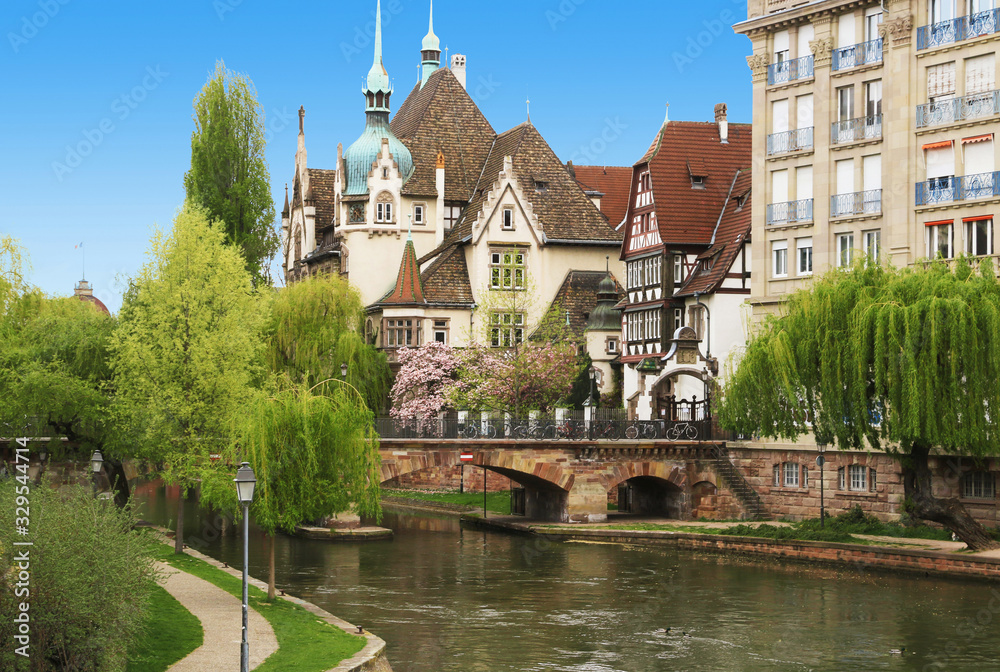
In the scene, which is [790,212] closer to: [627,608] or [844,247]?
[844,247]

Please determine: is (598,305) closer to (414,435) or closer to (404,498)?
(404,498)

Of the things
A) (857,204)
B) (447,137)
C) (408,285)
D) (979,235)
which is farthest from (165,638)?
(447,137)

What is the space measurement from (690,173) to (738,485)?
18.0 metres

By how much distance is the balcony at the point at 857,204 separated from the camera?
177 ft

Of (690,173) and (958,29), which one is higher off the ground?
(958,29)

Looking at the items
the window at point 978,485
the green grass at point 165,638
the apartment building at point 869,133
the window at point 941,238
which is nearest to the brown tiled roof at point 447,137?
the apartment building at point 869,133

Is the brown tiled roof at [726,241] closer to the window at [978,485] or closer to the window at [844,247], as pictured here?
the window at [844,247]

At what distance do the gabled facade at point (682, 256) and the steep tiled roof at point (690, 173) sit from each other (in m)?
0.05

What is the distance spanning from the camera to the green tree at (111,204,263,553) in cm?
4378

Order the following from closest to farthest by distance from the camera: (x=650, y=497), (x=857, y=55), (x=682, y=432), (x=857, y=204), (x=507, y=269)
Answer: (x=857, y=204) → (x=857, y=55) → (x=682, y=432) → (x=650, y=497) → (x=507, y=269)

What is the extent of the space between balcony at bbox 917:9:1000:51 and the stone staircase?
61.9 ft

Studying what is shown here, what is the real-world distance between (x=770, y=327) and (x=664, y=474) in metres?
11.5

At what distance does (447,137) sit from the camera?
89.8m

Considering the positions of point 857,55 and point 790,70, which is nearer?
point 857,55
